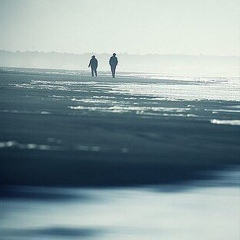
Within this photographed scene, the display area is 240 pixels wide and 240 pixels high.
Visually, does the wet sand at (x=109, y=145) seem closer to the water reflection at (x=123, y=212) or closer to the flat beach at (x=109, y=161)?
the flat beach at (x=109, y=161)

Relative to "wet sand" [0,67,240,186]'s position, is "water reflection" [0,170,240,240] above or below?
above

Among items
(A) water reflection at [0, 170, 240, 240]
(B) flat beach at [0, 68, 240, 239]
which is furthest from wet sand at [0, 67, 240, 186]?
(A) water reflection at [0, 170, 240, 240]

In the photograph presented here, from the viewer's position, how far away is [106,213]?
7668 mm

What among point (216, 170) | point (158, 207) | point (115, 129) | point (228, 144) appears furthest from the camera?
point (115, 129)

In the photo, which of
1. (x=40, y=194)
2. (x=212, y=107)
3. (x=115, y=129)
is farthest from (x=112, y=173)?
(x=212, y=107)

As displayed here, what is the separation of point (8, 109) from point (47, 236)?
48.3ft

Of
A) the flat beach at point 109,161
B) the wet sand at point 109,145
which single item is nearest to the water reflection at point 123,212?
the flat beach at point 109,161

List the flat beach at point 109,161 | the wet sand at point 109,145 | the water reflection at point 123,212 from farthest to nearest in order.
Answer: the wet sand at point 109,145, the flat beach at point 109,161, the water reflection at point 123,212

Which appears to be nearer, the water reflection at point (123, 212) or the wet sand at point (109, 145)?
the water reflection at point (123, 212)

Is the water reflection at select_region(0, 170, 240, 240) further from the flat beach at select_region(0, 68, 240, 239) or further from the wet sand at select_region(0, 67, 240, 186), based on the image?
the wet sand at select_region(0, 67, 240, 186)

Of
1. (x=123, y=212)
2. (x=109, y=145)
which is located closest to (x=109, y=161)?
(x=109, y=145)

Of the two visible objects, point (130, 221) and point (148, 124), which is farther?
point (148, 124)

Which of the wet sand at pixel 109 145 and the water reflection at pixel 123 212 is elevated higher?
the water reflection at pixel 123 212

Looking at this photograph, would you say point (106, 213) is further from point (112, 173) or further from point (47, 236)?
point (112, 173)
